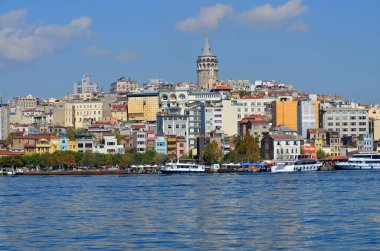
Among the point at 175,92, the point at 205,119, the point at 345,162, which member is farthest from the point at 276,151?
the point at 175,92

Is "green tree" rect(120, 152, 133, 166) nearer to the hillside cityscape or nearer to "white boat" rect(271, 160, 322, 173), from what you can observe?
the hillside cityscape

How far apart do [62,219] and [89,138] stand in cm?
4745

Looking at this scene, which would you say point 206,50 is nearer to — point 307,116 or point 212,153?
point 307,116

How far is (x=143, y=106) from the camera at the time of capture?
307 feet

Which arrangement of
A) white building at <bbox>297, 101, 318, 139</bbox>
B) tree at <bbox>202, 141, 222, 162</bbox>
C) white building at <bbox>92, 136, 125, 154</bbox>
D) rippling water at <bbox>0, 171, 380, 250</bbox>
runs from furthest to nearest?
1. white building at <bbox>297, 101, 318, 139</bbox>
2. white building at <bbox>92, 136, 125, 154</bbox>
3. tree at <bbox>202, 141, 222, 162</bbox>
4. rippling water at <bbox>0, 171, 380, 250</bbox>

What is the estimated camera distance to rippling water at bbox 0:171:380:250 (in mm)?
20755

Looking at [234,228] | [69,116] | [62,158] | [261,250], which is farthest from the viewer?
[69,116]

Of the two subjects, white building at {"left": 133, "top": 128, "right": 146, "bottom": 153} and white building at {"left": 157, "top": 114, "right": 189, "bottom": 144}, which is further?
white building at {"left": 157, "top": 114, "right": 189, "bottom": 144}

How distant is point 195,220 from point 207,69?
94.1 m

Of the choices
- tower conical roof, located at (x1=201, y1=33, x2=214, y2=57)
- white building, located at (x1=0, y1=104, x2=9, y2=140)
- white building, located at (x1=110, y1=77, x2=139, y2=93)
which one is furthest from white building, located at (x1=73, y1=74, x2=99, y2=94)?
white building, located at (x1=0, y1=104, x2=9, y2=140)

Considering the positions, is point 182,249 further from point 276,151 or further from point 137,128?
point 137,128

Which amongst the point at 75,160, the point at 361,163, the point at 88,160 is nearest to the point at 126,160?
the point at 88,160

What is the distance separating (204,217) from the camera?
83.4 ft

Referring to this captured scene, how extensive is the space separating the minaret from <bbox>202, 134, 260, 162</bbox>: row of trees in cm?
4963
